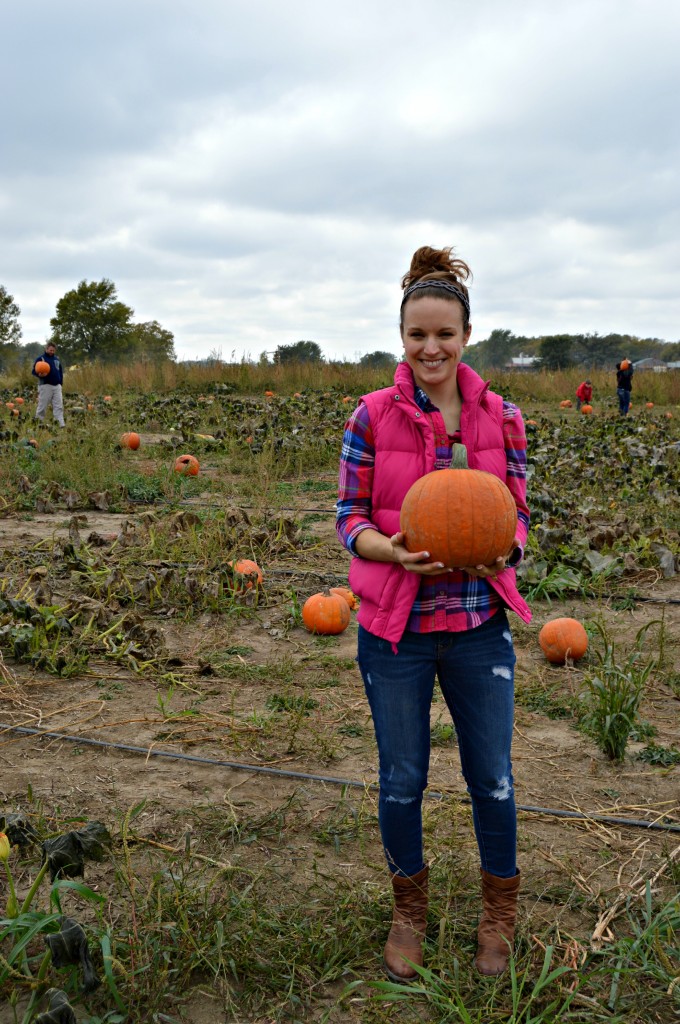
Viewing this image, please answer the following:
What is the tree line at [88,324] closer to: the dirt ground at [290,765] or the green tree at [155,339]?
the green tree at [155,339]

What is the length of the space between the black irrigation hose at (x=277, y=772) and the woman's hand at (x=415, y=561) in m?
1.26

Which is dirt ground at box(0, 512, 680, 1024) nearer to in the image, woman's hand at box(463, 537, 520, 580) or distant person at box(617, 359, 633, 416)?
woman's hand at box(463, 537, 520, 580)

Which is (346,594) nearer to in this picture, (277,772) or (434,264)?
(277,772)

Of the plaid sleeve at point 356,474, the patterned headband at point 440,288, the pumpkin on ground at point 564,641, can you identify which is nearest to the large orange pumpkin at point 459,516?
the plaid sleeve at point 356,474

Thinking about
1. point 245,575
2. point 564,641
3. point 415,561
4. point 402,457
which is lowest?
point 564,641

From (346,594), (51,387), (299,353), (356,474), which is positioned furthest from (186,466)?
(299,353)

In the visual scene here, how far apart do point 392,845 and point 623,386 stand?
16618 millimetres

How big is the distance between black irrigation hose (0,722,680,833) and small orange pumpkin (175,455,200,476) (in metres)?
5.56

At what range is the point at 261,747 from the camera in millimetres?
3330

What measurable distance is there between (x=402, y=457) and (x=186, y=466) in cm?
704

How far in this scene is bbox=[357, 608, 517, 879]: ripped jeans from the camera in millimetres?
2012

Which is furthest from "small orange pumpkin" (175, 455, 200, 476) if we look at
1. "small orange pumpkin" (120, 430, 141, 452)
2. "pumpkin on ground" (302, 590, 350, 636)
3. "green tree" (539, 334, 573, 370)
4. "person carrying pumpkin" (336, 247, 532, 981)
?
"green tree" (539, 334, 573, 370)

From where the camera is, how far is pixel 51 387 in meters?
13.2

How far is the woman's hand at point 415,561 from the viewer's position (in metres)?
1.90
